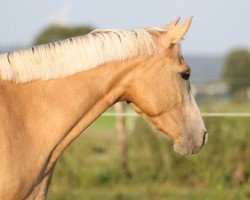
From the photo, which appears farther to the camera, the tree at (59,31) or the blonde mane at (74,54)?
the tree at (59,31)

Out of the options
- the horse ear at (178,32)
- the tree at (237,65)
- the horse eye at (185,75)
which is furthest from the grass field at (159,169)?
the tree at (237,65)

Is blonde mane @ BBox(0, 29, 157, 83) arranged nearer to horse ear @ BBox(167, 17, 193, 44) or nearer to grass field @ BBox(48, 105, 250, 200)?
horse ear @ BBox(167, 17, 193, 44)

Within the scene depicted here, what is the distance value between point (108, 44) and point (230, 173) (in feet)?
17.2

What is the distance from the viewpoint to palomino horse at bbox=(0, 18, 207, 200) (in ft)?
14.3

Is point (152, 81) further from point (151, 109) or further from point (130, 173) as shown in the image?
point (130, 173)

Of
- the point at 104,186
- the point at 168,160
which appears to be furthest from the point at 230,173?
the point at 104,186

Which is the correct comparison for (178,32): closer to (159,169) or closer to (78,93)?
(78,93)

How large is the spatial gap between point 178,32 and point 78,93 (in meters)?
0.72

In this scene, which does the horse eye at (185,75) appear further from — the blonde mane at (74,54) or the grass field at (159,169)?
the grass field at (159,169)

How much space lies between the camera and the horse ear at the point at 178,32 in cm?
471

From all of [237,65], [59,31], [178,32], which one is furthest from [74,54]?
[59,31]

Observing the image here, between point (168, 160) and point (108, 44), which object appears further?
point (168, 160)

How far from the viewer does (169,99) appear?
4730mm

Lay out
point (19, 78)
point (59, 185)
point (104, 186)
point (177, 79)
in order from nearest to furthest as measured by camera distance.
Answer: point (19, 78) → point (177, 79) → point (59, 185) → point (104, 186)
